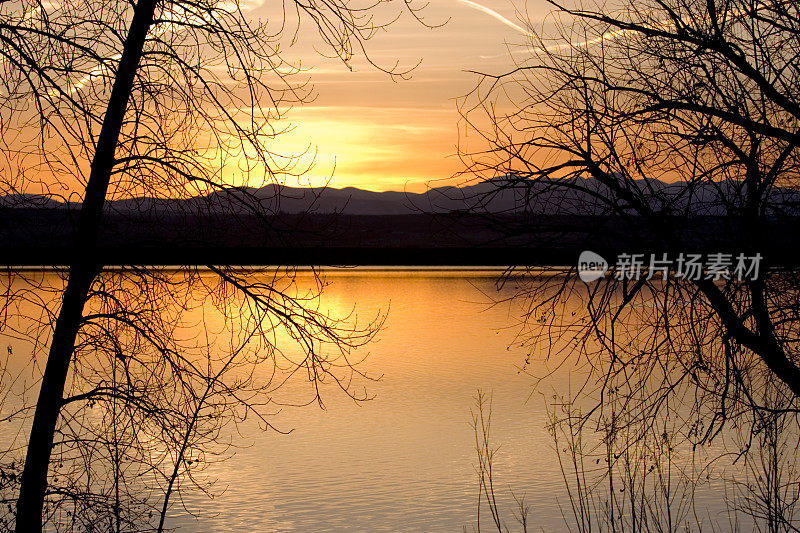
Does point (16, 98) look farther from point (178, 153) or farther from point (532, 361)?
point (532, 361)

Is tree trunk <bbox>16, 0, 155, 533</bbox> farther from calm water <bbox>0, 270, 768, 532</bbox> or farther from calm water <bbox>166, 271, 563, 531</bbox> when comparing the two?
calm water <bbox>166, 271, 563, 531</bbox>

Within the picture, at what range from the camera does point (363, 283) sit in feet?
133

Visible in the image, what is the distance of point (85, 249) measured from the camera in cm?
486

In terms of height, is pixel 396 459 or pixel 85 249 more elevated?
pixel 85 249

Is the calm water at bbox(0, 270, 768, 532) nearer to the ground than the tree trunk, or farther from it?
nearer to the ground

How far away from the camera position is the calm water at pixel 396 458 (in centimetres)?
942

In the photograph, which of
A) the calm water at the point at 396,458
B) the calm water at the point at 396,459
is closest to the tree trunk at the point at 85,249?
the calm water at the point at 396,459

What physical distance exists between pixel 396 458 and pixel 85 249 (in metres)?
7.68

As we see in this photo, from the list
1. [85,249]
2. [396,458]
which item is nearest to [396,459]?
[396,458]

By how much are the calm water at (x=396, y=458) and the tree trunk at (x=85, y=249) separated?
7.84 feet

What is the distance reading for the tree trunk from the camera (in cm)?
490

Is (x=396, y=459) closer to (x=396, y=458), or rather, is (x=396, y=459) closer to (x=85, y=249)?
(x=396, y=458)

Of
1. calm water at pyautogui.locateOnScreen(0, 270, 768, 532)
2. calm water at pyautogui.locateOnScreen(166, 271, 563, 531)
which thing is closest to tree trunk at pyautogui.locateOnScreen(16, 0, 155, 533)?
calm water at pyautogui.locateOnScreen(0, 270, 768, 532)

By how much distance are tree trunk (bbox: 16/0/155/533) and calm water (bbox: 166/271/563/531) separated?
7.84ft
